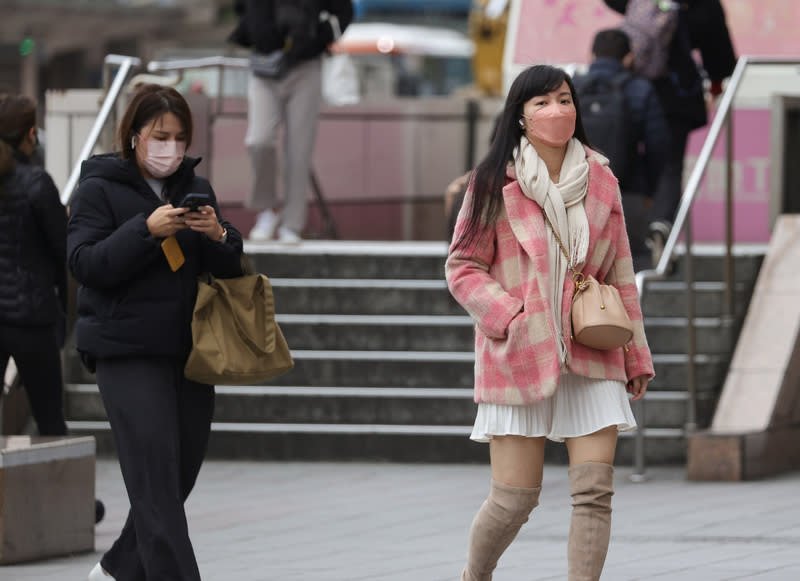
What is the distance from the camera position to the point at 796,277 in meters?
9.85

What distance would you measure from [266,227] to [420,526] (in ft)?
14.1

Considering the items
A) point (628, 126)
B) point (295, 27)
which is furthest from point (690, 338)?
point (295, 27)

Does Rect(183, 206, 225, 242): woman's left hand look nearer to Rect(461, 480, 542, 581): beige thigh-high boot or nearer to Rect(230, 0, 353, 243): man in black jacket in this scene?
Rect(461, 480, 542, 581): beige thigh-high boot

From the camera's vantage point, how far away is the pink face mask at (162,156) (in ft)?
17.3

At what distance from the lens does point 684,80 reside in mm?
10344

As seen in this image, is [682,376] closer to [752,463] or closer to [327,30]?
[752,463]

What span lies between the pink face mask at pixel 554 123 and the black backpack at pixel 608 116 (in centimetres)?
435

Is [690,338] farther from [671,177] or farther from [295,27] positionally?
[295,27]

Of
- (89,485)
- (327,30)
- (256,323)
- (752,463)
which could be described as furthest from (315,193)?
(256,323)

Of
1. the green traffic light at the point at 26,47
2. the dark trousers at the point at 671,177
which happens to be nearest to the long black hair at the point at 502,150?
the dark trousers at the point at 671,177

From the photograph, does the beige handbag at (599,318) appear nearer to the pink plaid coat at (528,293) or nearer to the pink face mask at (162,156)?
the pink plaid coat at (528,293)

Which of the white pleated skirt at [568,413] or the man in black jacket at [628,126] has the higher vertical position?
the man in black jacket at [628,126]

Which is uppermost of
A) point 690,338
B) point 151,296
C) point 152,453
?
point 151,296

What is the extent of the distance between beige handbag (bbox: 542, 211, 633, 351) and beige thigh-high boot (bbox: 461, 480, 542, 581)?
491 mm
